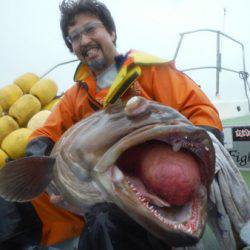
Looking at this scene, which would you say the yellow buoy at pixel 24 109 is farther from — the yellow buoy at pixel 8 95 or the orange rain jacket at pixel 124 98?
the orange rain jacket at pixel 124 98

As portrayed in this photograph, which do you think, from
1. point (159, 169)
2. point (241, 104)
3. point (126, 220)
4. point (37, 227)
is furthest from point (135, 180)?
point (241, 104)

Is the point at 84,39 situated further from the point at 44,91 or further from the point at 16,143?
the point at 44,91

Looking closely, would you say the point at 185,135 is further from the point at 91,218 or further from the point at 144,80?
the point at 144,80

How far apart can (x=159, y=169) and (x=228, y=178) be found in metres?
0.51

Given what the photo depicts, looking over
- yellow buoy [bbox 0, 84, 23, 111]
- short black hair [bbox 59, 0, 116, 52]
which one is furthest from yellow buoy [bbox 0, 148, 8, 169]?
short black hair [bbox 59, 0, 116, 52]

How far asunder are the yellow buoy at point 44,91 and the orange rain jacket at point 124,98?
71.4 inches

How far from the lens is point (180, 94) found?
9.43 feet

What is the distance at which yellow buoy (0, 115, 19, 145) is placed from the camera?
481cm

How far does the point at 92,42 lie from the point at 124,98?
666 millimetres

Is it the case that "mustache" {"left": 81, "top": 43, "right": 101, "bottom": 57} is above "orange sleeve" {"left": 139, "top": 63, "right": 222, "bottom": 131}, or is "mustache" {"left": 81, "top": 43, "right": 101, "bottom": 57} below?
above

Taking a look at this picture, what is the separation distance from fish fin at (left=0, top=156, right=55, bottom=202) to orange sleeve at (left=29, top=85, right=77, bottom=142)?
922mm

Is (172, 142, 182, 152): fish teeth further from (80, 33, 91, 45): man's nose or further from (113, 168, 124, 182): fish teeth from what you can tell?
(80, 33, 91, 45): man's nose

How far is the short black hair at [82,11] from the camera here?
344 centimetres

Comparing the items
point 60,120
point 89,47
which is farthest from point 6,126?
point 89,47
